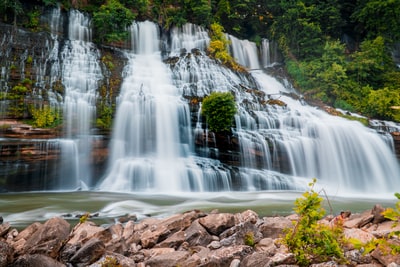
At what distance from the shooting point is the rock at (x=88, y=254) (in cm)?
381

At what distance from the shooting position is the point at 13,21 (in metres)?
18.5

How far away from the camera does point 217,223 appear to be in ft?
15.5

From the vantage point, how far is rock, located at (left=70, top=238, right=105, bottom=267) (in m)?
3.81

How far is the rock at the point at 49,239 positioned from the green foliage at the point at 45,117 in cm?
951

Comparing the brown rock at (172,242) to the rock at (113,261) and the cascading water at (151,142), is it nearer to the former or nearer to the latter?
the rock at (113,261)

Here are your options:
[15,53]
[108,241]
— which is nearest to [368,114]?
[108,241]

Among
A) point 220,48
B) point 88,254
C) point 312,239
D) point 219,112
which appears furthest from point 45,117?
point 220,48

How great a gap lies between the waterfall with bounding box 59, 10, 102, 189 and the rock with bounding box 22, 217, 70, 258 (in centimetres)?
857

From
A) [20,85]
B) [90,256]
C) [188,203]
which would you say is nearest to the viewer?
[90,256]

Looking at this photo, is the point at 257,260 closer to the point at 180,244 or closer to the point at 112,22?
the point at 180,244

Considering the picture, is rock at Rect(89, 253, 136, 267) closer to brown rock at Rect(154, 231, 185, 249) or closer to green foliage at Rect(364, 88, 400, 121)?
brown rock at Rect(154, 231, 185, 249)

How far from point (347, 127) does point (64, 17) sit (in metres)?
20.4

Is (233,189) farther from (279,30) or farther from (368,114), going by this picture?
(279,30)

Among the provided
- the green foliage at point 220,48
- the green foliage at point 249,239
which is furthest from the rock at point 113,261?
the green foliage at point 220,48
